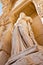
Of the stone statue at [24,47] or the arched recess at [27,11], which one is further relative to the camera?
the arched recess at [27,11]

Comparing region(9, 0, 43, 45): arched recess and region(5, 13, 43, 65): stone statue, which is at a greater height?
region(9, 0, 43, 45): arched recess

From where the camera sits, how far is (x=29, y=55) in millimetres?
2291

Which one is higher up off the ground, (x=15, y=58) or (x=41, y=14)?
(x=41, y=14)

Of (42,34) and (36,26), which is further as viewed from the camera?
(36,26)

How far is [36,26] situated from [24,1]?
93 centimetres

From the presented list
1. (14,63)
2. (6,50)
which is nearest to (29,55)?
(14,63)

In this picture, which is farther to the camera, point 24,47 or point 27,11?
point 27,11

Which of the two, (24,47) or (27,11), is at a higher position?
(27,11)

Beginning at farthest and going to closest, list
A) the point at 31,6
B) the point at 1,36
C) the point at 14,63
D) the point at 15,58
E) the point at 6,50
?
1. the point at 31,6
2. the point at 1,36
3. the point at 6,50
4. the point at 15,58
5. the point at 14,63

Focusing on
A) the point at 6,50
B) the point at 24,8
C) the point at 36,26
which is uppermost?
the point at 24,8

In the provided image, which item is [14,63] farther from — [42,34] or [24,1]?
[24,1]

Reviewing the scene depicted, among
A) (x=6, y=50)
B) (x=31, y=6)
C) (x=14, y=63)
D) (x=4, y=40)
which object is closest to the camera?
(x=14, y=63)

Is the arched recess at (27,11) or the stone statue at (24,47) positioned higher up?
the arched recess at (27,11)

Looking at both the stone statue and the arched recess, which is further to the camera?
the arched recess
